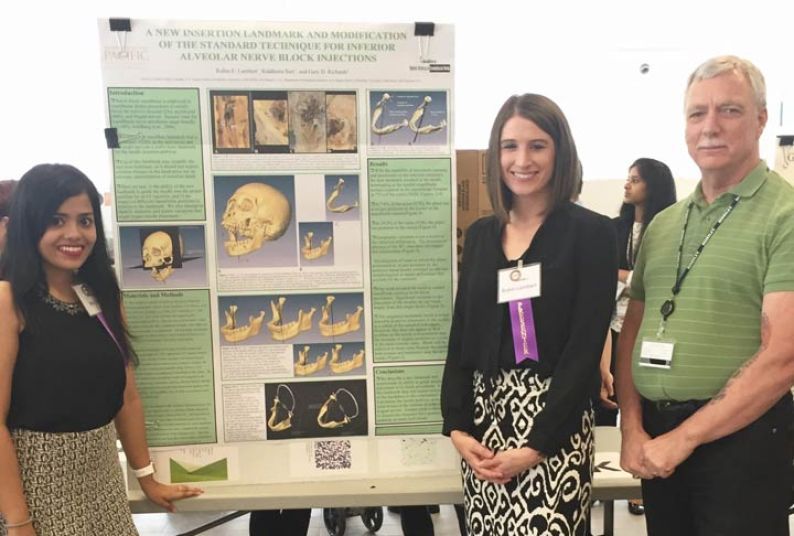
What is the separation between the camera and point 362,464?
1.69 meters

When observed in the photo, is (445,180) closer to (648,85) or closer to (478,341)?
(478,341)

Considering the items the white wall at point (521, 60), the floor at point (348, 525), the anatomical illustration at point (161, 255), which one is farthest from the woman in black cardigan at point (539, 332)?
the white wall at point (521, 60)

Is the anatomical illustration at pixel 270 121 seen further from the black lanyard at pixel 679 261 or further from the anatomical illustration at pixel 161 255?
the black lanyard at pixel 679 261

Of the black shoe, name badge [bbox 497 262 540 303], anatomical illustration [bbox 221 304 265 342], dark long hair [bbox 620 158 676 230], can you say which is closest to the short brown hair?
name badge [bbox 497 262 540 303]

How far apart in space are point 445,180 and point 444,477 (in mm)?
873

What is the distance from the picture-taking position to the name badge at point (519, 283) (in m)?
1.26

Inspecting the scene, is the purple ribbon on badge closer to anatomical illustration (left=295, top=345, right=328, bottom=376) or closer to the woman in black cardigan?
the woman in black cardigan

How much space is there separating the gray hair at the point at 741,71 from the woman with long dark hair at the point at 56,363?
1.40 meters

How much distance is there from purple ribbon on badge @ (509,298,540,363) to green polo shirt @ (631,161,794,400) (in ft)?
0.85

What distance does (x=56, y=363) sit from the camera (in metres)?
1.28

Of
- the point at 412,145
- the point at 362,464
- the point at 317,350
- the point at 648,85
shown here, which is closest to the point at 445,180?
the point at 412,145

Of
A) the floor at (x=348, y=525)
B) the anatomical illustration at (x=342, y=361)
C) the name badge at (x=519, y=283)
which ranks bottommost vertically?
the floor at (x=348, y=525)

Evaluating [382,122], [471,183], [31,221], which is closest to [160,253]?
[31,221]

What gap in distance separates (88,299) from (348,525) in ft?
6.51
